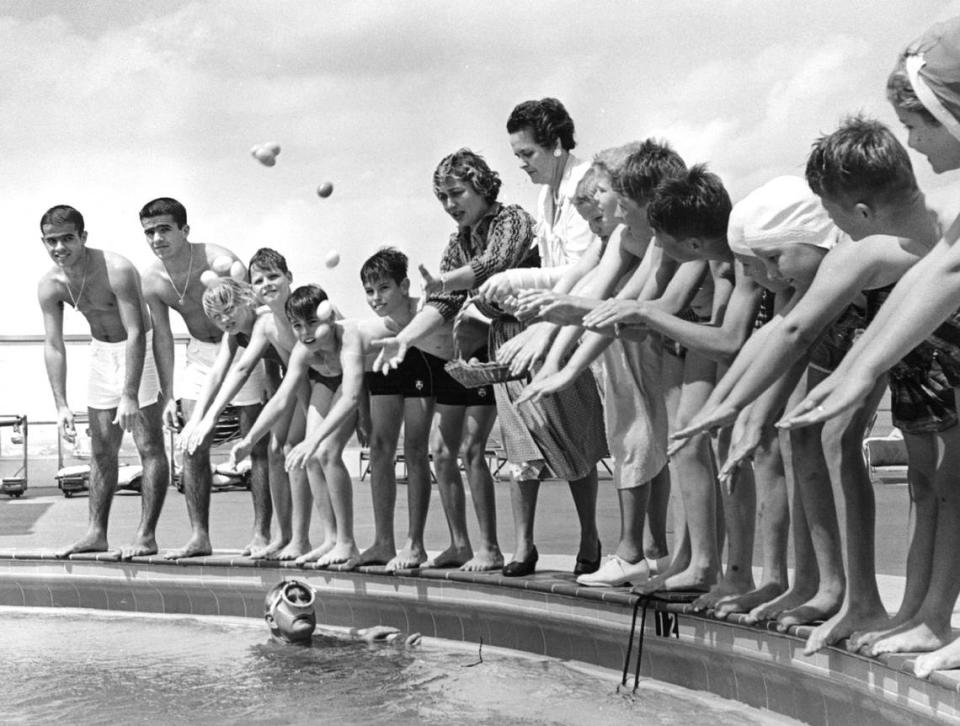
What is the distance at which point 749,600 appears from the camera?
14.7 feet

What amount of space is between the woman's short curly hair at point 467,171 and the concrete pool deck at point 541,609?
178cm

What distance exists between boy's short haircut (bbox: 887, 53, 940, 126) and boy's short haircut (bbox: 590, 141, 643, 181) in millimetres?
2007

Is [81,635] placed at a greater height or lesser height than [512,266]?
lesser

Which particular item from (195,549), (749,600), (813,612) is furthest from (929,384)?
(195,549)

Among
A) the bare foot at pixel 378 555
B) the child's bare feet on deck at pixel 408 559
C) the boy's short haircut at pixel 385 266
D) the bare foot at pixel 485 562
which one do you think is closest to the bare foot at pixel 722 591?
the bare foot at pixel 485 562

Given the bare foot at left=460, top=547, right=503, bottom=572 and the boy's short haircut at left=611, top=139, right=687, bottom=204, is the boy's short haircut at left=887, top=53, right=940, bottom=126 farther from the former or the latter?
the bare foot at left=460, top=547, right=503, bottom=572

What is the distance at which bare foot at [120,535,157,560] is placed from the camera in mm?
7461

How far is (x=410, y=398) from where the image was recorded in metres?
6.58

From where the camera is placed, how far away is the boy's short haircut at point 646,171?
→ 500cm

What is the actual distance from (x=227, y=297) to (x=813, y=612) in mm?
4158

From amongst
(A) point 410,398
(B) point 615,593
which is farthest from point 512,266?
(B) point 615,593

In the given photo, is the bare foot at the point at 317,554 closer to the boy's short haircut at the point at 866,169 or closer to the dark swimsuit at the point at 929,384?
the dark swimsuit at the point at 929,384

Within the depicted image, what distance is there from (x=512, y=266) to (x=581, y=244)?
0.37 meters

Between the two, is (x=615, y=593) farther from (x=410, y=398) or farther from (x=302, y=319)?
(x=302, y=319)
